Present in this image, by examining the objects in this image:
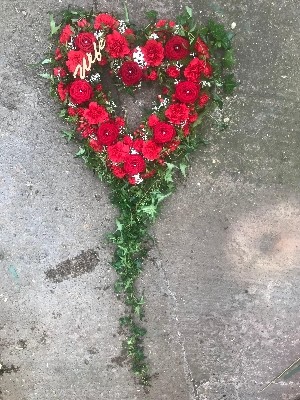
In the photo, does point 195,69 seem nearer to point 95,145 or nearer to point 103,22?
point 103,22

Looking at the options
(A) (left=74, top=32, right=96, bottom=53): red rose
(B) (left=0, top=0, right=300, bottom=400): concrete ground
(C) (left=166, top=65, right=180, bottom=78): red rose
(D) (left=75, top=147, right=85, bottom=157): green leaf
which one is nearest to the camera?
(A) (left=74, top=32, right=96, bottom=53): red rose

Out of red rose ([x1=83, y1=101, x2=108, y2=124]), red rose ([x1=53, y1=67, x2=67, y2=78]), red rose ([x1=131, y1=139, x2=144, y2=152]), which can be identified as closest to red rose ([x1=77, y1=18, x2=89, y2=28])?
red rose ([x1=53, y1=67, x2=67, y2=78])

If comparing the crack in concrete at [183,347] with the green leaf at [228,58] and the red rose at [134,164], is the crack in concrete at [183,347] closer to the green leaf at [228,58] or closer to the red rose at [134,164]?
the red rose at [134,164]

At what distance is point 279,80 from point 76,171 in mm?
1716

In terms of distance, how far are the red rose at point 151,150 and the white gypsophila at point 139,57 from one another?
577mm

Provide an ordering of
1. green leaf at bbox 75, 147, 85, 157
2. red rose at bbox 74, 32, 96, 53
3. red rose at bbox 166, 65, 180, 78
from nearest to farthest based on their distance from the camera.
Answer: red rose at bbox 74, 32, 96, 53 < red rose at bbox 166, 65, 180, 78 < green leaf at bbox 75, 147, 85, 157

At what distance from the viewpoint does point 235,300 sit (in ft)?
11.6

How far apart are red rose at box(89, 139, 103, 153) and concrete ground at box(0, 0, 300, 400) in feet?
0.84

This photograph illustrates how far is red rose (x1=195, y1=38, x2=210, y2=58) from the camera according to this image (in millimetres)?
3145

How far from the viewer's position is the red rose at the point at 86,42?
3082 millimetres

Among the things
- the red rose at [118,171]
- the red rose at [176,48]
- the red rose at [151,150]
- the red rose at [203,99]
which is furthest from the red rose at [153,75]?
the red rose at [118,171]

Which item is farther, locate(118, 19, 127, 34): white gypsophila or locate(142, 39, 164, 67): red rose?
locate(118, 19, 127, 34): white gypsophila

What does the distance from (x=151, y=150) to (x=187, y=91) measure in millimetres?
481

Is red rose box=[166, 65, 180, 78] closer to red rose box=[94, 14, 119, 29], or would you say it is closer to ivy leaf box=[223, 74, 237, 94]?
ivy leaf box=[223, 74, 237, 94]
